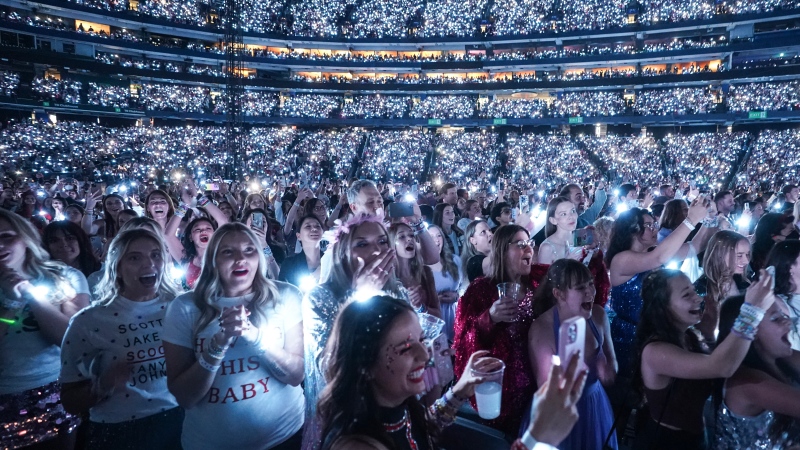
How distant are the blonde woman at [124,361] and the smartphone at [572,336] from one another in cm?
198

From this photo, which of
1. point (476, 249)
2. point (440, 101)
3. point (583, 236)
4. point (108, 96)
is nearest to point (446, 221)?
point (476, 249)

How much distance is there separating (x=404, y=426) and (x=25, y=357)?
2.31 metres

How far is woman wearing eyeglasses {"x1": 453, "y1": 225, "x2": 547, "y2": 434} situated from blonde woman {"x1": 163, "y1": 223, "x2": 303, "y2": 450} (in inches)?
49.5

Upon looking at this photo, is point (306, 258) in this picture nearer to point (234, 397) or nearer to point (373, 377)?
point (234, 397)

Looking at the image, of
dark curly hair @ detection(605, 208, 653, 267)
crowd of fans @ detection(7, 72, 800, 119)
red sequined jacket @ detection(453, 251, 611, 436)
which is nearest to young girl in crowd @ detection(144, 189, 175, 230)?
red sequined jacket @ detection(453, 251, 611, 436)

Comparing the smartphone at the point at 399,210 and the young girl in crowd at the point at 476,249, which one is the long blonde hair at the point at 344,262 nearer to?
the smartphone at the point at 399,210

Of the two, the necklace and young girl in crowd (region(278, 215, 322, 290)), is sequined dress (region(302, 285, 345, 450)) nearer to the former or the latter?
the necklace

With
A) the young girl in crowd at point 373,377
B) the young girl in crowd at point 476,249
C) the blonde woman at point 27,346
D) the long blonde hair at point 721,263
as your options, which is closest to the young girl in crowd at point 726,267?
the long blonde hair at point 721,263

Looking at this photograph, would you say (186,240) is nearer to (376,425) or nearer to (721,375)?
(376,425)

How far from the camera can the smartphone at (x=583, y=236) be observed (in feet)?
18.2

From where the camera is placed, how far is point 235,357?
2.30 m

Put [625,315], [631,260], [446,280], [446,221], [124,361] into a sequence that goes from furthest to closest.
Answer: [446,221]
[446,280]
[625,315]
[631,260]
[124,361]

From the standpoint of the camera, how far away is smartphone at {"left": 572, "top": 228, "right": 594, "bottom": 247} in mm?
5551

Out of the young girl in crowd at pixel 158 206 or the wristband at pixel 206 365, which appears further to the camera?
the young girl in crowd at pixel 158 206
